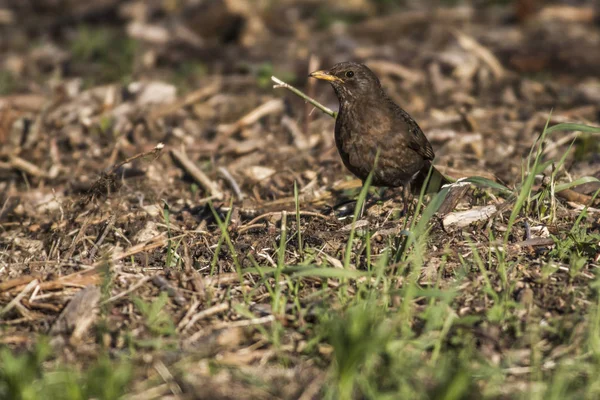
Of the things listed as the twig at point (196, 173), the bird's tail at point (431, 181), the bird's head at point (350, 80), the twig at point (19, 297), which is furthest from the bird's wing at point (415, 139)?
the twig at point (19, 297)

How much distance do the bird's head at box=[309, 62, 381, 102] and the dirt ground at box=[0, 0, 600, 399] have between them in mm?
454

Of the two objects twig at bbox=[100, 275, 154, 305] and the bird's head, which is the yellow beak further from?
twig at bbox=[100, 275, 154, 305]

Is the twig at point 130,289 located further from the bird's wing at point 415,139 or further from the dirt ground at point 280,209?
the bird's wing at point 415,139

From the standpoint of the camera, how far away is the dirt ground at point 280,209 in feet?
12.0

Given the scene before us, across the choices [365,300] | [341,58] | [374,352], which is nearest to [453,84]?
[341,58]

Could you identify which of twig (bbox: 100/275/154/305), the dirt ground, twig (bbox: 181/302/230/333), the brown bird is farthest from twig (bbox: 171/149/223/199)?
twig (bbox: 181/302/230/333)

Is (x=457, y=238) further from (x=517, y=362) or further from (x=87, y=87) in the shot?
(x=87, y=87)

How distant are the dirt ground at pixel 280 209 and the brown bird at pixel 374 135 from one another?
0.28 meters

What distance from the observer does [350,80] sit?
5988 millimetres

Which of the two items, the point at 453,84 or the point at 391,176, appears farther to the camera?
the point at 453,84

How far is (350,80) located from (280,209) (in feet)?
3.52

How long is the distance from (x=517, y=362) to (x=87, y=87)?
628cm

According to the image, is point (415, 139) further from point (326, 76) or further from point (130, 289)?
point (130, 289)

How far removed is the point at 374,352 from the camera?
3.45 metres
